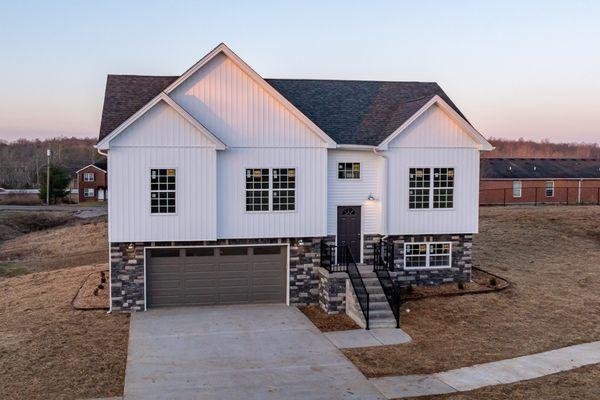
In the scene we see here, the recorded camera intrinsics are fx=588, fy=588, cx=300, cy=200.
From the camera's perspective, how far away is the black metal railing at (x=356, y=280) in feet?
55.9

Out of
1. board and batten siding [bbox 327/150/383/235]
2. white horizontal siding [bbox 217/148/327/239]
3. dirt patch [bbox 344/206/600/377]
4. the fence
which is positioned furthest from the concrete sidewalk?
the fence

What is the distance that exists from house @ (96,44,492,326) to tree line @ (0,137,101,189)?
67.7 m

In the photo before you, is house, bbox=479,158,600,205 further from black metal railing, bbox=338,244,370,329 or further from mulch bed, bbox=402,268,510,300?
black metal railing, bbox=338,244,370,329

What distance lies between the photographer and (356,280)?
18344 millimetres

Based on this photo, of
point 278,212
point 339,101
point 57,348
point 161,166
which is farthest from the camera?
point 339,101

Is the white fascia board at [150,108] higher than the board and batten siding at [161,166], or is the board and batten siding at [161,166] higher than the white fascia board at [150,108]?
the white fascia board at [150,108]

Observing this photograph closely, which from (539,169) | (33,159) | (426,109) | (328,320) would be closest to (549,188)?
(539,169)

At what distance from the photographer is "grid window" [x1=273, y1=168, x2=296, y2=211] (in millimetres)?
19250

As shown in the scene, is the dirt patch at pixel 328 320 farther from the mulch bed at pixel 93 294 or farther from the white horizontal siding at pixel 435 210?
the mulch bed at pixel 93 294

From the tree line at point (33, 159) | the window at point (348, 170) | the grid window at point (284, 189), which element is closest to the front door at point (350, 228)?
the window at point (348, 170)

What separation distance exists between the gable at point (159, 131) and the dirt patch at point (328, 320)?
6441 mm

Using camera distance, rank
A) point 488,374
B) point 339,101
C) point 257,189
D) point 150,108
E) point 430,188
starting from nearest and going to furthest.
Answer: point 488,374, point 150,108, point 257,189, point 430,188, point 339,101

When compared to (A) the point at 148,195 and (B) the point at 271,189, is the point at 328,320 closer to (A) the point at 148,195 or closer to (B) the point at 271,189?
(B) the point at 271,189

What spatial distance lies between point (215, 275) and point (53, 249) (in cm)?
2054
